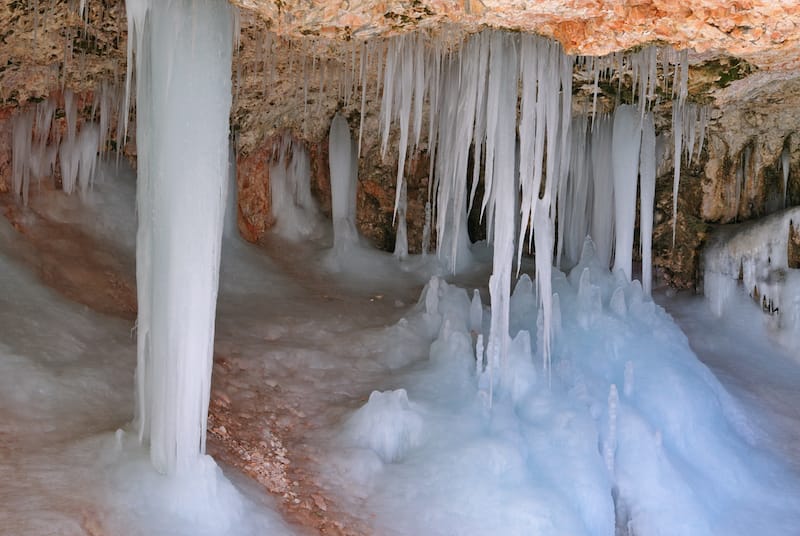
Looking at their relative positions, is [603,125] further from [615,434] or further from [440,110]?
[615,434]

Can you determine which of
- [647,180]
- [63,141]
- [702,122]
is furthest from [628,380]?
[63,141]

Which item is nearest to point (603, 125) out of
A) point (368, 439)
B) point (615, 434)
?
point (615, 434)

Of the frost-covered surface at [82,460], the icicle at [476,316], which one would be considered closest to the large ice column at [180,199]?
the frost-covered surface at [82,460]

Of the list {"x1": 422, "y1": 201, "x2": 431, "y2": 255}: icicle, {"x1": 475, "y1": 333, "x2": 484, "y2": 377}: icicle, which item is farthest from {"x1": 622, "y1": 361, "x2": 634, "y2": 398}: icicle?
{"x1": 422, "y1": 201, "x2": 431, "y2": 255}: icicle

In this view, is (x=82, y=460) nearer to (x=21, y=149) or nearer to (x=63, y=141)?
(x=21, y=149)

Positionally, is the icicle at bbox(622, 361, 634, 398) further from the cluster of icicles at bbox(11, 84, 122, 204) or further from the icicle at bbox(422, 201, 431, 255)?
the cluster of icicles at bbox(11, 84, 122, 204)

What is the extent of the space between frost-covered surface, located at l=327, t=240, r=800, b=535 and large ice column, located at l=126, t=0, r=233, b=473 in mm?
1588

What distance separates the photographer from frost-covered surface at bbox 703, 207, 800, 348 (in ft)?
36.0

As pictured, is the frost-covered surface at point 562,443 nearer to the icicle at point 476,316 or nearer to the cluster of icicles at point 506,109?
the icicle at point 476,316

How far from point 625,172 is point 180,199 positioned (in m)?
6.23

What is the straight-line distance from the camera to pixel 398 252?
12.6 meters

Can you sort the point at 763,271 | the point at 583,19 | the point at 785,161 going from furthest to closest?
1. the point at 785,161
2. the point at 763,271
3. the point at 583,19

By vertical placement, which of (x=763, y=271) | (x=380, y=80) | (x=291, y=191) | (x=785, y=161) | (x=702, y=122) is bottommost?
(x=763, y=271)

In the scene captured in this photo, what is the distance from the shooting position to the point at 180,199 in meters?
5.70
